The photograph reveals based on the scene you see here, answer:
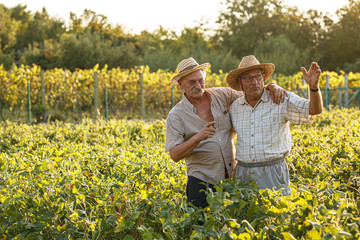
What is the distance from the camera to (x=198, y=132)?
3.45m

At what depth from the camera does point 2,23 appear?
45.0 m

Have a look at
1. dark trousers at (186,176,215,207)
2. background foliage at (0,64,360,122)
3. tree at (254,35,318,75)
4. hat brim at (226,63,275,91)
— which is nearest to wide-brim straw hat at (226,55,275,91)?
hat brim at (226,63,275,91)

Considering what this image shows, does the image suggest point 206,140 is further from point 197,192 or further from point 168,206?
point 168,206

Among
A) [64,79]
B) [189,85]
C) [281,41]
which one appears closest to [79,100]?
[64,79]

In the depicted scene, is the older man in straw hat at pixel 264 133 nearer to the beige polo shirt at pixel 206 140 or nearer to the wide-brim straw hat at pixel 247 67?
the wide-brim straw hat at pixel 247 67

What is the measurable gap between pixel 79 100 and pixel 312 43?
104ft

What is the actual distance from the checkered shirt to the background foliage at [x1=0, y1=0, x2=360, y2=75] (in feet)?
88.5

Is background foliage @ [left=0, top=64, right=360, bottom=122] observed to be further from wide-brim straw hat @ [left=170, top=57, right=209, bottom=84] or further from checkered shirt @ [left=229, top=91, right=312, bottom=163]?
checkered shirt @ [left=229, top=91, right=312, bottom=163]

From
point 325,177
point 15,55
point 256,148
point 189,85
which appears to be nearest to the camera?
point 256,148

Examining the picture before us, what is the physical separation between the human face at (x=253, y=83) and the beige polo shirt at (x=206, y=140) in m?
0.30

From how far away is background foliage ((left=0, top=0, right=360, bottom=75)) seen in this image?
33.2 metres

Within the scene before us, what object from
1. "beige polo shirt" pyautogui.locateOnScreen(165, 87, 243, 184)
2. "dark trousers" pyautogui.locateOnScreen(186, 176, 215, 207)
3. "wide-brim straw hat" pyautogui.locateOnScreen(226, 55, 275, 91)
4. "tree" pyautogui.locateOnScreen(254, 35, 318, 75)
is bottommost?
"dark trousers" pyautogui.locateOnScreen(186, 176, 215, 207)

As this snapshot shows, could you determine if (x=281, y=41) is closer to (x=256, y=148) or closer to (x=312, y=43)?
(x=312, y=43)

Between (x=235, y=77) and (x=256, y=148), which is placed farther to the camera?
(x=235, y=77)
